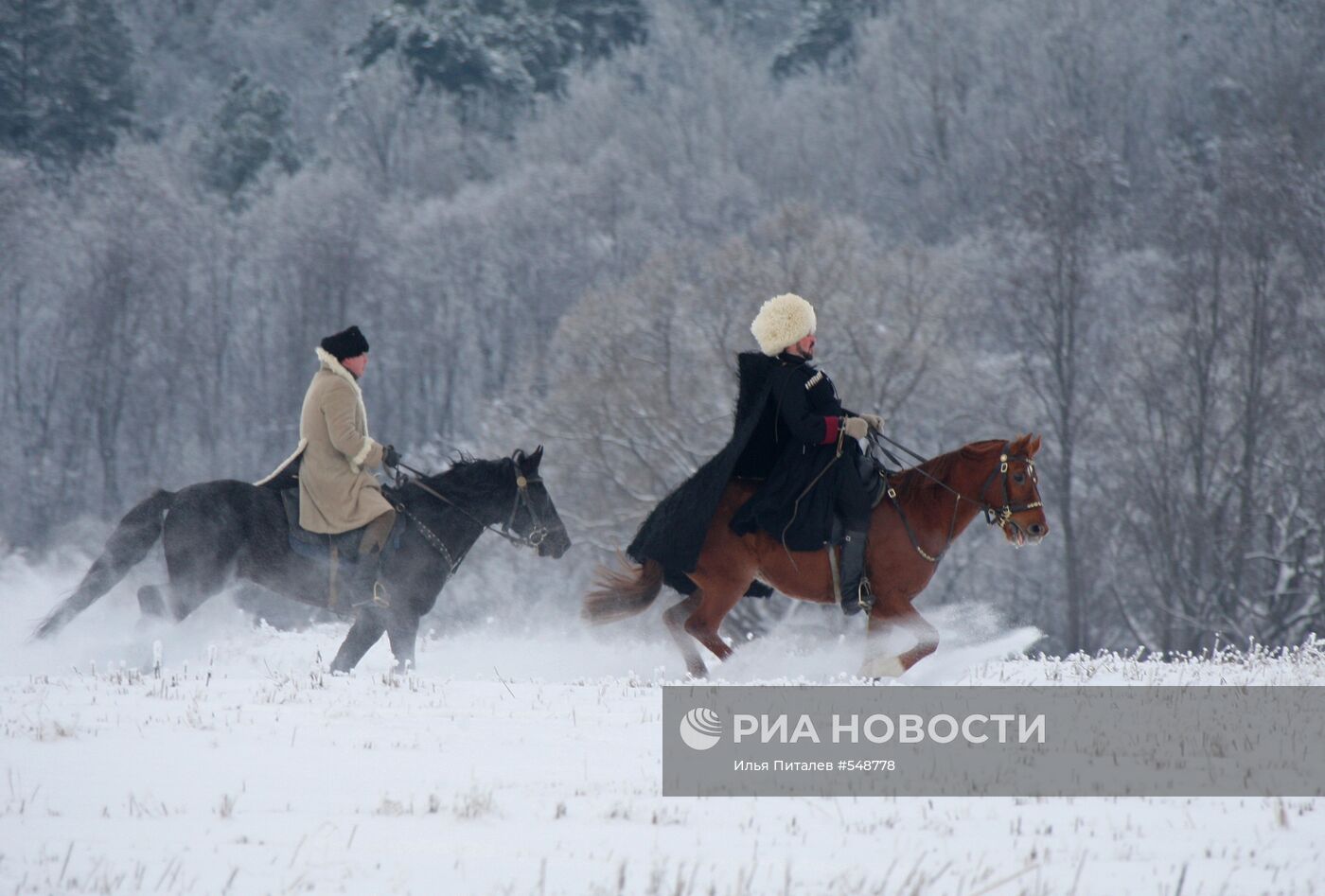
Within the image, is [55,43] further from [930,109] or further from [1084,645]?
[1084,645]

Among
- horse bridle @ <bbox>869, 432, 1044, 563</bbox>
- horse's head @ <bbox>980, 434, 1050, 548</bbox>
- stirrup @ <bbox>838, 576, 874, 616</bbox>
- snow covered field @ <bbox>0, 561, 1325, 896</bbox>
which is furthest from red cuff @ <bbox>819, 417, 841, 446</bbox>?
snow covered field @ <bbox>0, 561, 1325, 896</bbox>

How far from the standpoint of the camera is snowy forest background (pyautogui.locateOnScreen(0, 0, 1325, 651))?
34.8 meters

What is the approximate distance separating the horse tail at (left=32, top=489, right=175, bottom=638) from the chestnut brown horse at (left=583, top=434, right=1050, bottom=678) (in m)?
3.72

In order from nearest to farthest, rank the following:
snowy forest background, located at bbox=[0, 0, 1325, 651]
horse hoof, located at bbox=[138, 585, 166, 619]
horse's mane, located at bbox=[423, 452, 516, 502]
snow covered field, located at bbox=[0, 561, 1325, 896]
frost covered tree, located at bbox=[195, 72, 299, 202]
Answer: snow covered field, located at bbox=[0, 561, 1325, 896] < horse hoof, located at bbox=[138, 585, 166, 619] < horse's mane, located at bbox=[423, 452, 516, 502] < snowy forest background, located at bbox=[0, 0, 1325, 651] < frost covered tree, located at bbox=[195, 72, 299, 202]

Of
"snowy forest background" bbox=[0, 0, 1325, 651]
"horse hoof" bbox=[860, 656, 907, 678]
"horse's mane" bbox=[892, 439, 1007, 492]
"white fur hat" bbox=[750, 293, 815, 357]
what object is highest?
"snowy forest background" bbox=[0, 0, 1325, 651]

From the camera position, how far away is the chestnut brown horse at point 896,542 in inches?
405

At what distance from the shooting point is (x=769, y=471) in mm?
10688

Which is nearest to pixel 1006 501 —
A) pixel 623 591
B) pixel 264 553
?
pixel 623 591

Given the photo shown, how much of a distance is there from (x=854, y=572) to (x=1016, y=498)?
3.96 feet

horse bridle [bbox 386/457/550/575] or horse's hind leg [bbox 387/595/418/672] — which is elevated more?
horse bridle [bbox 386/457/550/575]

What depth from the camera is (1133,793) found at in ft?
21.8

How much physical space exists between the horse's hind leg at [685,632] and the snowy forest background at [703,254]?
66.3 ft

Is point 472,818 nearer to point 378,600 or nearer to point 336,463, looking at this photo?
point 378,600

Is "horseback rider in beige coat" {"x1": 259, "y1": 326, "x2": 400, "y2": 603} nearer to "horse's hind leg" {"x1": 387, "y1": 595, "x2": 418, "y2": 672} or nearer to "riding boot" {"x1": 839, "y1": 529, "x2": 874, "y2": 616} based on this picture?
"horse's hind leg" {"x1": 387, "y1": 595, "x2": 418, "y2": 672}
